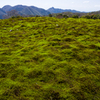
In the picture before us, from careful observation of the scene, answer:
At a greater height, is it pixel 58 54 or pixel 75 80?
pixel 58 54

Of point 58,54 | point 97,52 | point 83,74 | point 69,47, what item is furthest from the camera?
point 69,47

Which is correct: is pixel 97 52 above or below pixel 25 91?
above

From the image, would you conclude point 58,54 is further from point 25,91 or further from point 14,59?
point 25,91

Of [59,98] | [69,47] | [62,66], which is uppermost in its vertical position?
[69,47]

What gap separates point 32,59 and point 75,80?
11.7 feet

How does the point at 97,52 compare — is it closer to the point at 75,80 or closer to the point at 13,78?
the point at 75,80

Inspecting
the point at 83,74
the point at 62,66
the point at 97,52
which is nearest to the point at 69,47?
the point at 97,52

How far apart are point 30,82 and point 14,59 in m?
2.85

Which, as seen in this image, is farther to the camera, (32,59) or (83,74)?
(32,59)

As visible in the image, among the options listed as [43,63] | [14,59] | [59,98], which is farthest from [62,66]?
[14,59]

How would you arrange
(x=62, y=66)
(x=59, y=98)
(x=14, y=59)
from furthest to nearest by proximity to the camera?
(x=14, y=59), (x=62, y=66), (x=59, y=98)

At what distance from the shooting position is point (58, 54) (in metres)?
7.48

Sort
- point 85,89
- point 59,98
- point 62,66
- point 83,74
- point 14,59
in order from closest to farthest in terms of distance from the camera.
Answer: point 59,98, point 85,89, point 83,74, point 62,66, point 14,59

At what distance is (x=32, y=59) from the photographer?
6.77 meters
